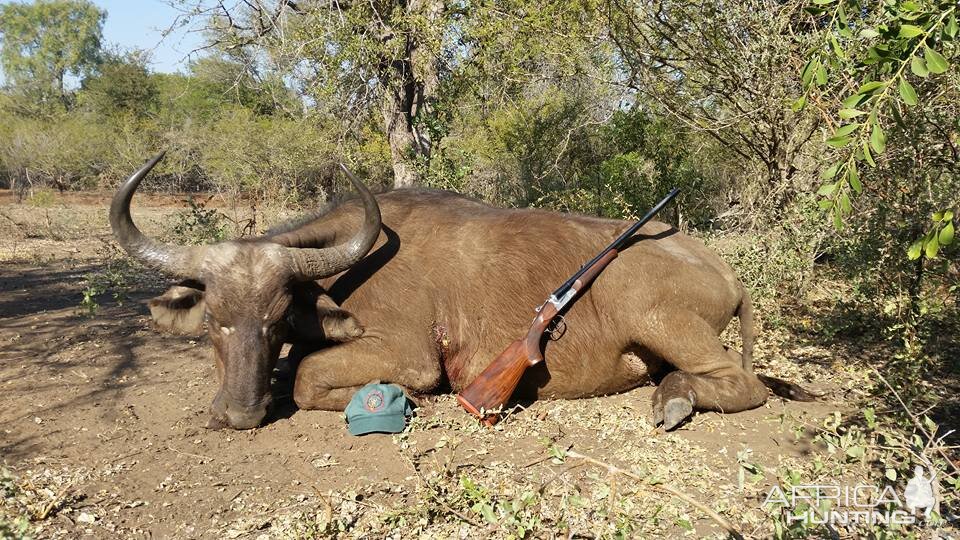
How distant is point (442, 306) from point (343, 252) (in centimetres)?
81

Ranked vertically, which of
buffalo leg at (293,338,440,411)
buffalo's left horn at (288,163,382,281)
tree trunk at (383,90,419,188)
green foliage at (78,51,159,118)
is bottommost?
buffalo leg at (293,338,440,411)

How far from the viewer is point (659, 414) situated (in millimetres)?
4590

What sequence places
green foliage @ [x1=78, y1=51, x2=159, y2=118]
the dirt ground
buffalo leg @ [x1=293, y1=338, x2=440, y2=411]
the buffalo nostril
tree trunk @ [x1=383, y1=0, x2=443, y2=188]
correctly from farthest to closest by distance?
green foliage @ [x1=78, y1=51, x2=159, y2=118], tree trunk @ [x1=383, y1=0, x2=443, y2=188], buffalo leg @ [x1=293, y1=338, x2=440, y2=411], the buffalo nostril, the dirt ground

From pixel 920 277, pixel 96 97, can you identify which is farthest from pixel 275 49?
pixel 96 97

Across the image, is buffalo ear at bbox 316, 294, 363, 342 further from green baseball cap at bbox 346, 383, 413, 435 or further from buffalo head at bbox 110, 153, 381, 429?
green baseball cap at bbox 346, 383, 413, 435

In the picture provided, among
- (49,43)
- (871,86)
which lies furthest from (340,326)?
(49,43)

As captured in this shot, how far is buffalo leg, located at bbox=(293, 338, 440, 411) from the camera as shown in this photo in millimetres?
4809

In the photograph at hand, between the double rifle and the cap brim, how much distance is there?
47cm

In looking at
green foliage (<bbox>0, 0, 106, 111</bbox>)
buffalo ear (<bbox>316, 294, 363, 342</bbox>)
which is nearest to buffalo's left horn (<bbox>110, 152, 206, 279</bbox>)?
buffalo ear (<bbox>316, 294, 363, 342</bbox>)

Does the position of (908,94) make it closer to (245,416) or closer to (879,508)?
(879,508)

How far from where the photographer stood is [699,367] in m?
4.94

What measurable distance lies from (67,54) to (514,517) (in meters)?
64.8

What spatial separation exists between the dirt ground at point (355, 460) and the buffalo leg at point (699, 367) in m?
0.13

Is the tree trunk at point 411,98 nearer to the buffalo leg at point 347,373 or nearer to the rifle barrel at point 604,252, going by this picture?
the rifle barrel at point 604,252
